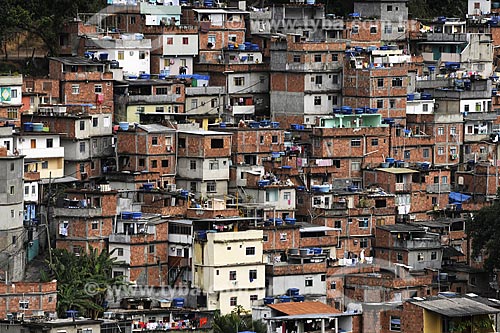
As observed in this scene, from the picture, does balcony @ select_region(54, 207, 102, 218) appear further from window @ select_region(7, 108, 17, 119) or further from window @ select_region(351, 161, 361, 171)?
window @ select_region(351, 161, 361, 171)

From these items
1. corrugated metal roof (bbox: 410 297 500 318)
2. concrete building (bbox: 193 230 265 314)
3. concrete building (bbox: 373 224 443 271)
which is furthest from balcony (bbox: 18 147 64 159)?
corrugated metal roof (bbox: 410 297 500 318)

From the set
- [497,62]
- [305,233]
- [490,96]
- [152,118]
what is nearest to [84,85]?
[152,118]

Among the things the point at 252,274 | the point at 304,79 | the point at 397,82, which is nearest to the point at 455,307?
the point at 252,274

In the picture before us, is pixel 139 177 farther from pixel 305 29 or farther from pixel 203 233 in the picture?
pixel 305 29

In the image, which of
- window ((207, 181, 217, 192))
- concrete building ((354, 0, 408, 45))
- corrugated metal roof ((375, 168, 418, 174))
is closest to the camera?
window ((207, 181, 217, 192))

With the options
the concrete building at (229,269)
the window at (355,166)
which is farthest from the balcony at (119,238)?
the window at (355,166)

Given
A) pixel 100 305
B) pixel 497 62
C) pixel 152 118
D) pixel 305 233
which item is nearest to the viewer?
pixel 100 305
